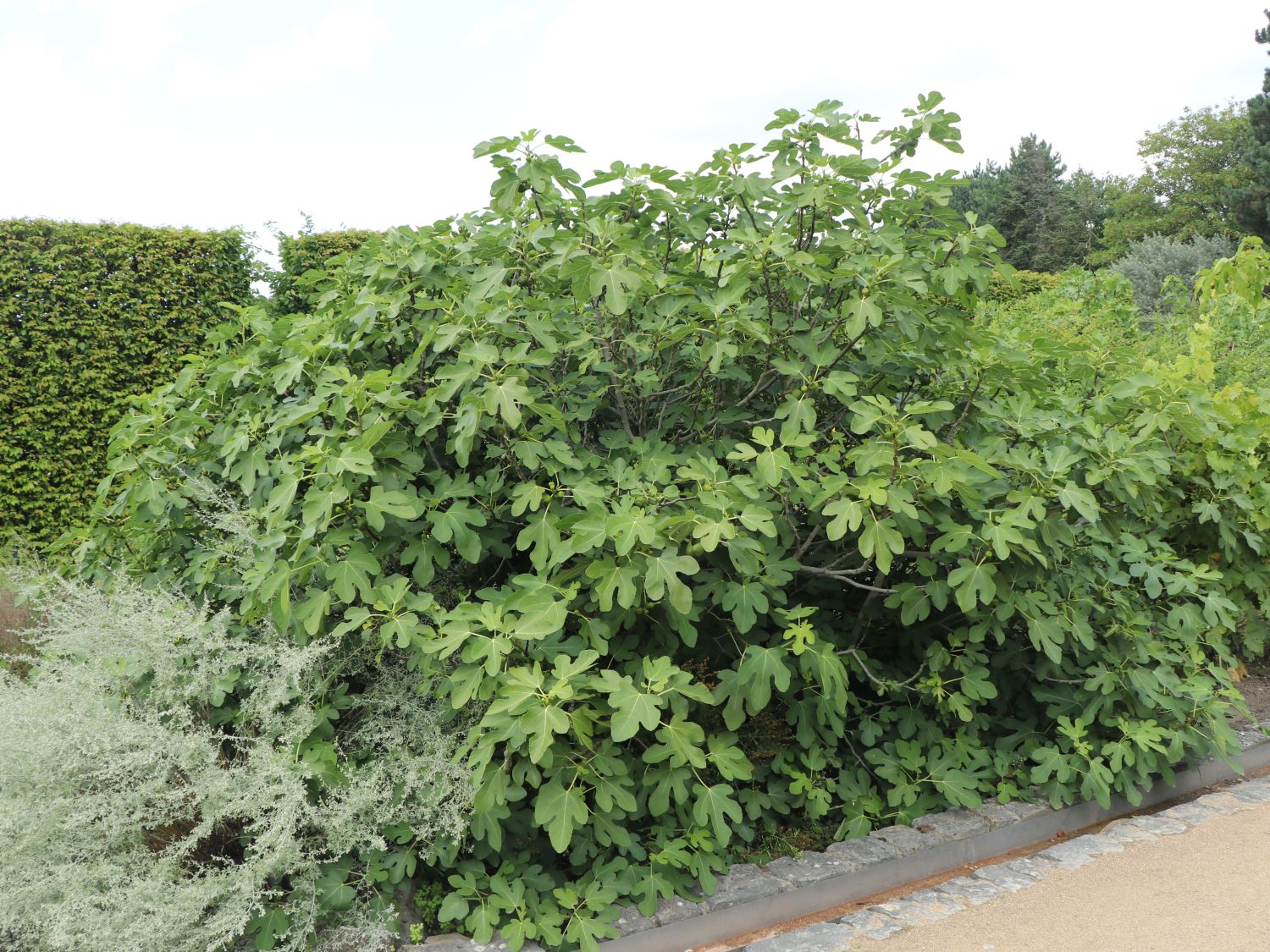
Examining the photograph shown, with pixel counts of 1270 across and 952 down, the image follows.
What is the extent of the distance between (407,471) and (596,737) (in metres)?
1.15

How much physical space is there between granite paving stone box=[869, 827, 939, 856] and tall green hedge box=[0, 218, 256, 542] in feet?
20.9

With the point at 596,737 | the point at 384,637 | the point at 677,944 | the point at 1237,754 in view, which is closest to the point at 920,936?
the point at 677,944

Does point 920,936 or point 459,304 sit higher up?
point 459,304

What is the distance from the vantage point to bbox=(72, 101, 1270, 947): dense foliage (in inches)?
118

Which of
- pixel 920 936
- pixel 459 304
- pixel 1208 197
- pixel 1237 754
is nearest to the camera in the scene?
pixel 920 936

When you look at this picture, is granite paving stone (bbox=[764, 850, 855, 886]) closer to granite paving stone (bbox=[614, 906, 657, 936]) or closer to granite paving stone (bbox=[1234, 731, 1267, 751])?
granite paving stone (bbox=[614, 906, 657, 936])

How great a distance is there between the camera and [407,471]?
3.29 m

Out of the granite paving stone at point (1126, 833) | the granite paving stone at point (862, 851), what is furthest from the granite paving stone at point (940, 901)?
the granite paving stone at point (1126, 833)

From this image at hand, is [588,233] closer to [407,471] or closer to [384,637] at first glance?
[407,471]

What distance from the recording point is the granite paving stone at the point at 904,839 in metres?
3.48

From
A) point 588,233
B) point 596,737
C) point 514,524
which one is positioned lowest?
point 596,737

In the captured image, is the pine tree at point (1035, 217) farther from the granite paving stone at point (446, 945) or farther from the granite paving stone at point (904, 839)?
the granite paving stone at point (446, 945)

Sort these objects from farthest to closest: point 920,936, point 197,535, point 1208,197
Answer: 1. point 1208,197
2. point 197,535
3. point 920,936

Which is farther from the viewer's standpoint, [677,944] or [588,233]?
[588,233]
